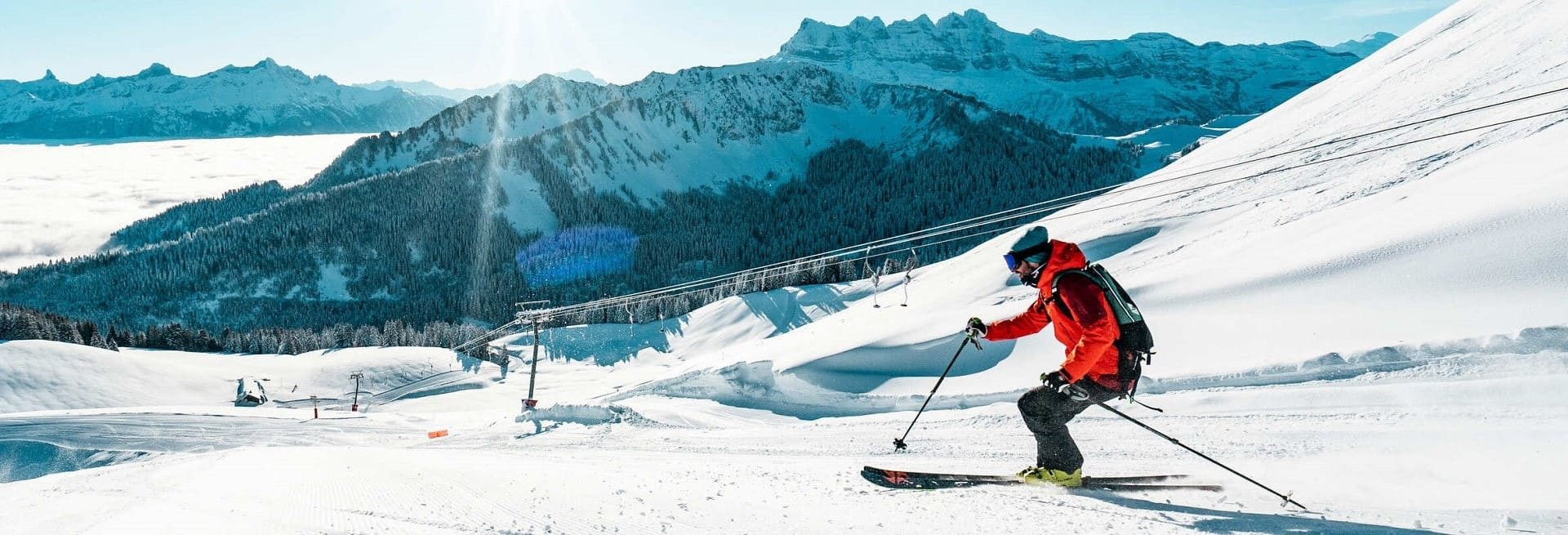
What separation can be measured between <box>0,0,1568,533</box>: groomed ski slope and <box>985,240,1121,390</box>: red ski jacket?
3.51 ft

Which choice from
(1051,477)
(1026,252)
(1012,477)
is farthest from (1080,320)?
(1012,477)

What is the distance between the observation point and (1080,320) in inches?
209

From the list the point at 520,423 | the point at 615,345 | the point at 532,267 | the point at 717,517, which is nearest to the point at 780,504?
the point at 717,517

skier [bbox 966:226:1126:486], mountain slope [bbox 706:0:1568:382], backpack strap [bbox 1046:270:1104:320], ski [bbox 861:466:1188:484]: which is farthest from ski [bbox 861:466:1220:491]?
mountain slope [bbox 706:0:1568:382]

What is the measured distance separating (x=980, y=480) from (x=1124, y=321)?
7.03ft

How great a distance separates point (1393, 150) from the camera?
58.9 feet

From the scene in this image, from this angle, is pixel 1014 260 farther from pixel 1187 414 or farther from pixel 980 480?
pixel 1187 414

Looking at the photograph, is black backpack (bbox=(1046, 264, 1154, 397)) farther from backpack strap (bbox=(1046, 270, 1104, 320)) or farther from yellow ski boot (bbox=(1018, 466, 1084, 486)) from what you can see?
yellow ski boot (bbox=(1018, 466, 1084, 486))

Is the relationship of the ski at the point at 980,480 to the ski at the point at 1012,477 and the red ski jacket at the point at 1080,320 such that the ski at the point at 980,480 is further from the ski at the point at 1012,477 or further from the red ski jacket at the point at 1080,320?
the red ski jacket at the point at 1080,320

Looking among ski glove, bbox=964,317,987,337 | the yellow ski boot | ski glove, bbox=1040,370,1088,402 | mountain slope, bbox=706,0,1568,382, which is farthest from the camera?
mountain slope, bbox=706,0,1568,382

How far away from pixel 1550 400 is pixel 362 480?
11.3 meters

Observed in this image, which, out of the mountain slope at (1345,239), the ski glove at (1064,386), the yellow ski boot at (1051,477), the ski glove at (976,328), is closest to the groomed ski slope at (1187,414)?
the mountain slope at (1345,239)

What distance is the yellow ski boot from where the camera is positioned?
609 cm

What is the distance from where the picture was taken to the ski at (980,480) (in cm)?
597
